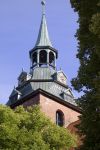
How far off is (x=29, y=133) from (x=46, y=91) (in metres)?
15.8

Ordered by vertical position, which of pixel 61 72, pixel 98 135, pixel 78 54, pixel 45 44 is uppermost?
pixel 45 44

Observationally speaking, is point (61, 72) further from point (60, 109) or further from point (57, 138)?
point (57, 138)

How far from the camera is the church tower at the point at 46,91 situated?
3856 cm

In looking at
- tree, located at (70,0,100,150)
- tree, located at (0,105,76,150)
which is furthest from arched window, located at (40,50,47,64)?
tree, located at (70,0,100,150)

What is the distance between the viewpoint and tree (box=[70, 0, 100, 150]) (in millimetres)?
12336

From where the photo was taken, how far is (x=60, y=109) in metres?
39.1

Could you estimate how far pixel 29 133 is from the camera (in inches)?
898

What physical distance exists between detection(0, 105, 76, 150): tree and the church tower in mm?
13188

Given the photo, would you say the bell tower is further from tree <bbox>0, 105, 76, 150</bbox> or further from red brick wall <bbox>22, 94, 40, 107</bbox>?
tree <bbox>0, 105, 76, 150</bbox>

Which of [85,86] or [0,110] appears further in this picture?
[0,110]

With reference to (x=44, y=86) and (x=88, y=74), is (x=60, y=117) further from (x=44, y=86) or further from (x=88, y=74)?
(x=88, y=74)

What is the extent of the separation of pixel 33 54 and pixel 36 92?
5.76 metres

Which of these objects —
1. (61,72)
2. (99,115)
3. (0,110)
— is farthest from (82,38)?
(61,72)

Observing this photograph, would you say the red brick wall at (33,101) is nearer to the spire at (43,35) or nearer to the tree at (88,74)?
the spire at (43,35)
